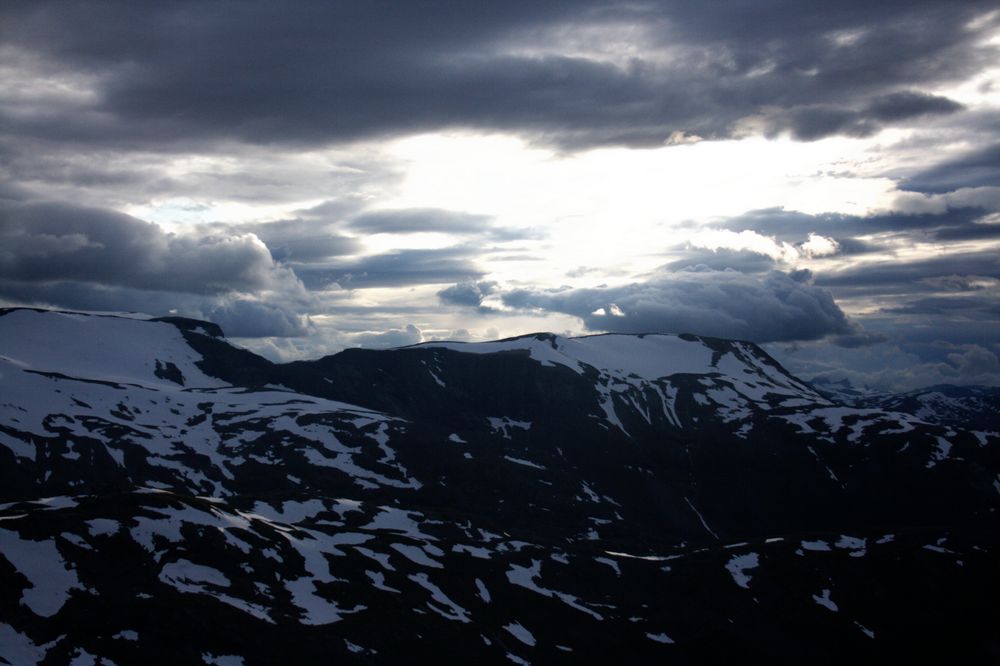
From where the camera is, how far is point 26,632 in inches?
4715

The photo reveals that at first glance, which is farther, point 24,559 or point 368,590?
point 368,590

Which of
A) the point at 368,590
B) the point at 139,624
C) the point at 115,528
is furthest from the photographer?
the point at 368,590

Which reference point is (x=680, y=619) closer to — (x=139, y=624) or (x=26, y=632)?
(x=139, y=624)

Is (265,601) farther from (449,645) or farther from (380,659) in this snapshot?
(449,645)

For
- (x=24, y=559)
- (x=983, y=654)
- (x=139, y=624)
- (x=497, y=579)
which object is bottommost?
(x=983, y=654)

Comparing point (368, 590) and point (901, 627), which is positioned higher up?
point (368, 590)

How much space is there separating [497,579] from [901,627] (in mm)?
91518

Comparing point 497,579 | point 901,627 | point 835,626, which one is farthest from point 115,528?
point 901,627

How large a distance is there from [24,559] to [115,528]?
18.1 m

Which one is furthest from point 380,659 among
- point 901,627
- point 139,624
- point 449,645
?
point 901,627

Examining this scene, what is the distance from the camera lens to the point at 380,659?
144000 millimetres

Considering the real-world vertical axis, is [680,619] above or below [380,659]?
below

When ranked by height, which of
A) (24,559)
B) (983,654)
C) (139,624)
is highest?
(24,559)

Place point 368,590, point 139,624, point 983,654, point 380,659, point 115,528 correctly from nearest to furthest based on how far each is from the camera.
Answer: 1. point 139,624
2. point 380,659
3. point 115,528
4. point 368,590
5. point 983,654
